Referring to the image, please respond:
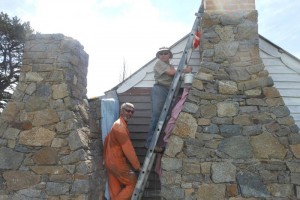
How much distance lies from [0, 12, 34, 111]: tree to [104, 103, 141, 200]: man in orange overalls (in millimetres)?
11744

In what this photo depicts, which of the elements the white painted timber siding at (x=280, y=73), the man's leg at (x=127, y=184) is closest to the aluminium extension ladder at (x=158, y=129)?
the man's leg at (x=127, y=184)

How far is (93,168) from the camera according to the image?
185 inches

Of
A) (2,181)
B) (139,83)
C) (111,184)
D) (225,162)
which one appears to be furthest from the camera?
(139,83)

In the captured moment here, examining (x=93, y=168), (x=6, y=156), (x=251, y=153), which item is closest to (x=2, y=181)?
(x=6, y=156)

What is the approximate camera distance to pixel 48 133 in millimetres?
4594

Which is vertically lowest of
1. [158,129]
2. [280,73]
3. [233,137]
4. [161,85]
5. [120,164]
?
[120,164]

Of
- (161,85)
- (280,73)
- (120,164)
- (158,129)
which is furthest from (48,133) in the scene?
(280,73)

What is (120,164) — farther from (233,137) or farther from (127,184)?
(233,137)

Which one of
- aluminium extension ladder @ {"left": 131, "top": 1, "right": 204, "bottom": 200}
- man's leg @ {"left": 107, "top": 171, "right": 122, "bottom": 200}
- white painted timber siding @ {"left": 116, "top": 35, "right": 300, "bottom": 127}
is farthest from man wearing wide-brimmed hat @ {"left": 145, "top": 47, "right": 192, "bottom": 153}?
white painted timber siding @ {"left": 116, "top": 35, "right": 300, "bottom": 127}

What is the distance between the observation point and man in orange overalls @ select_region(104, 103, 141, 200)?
466 centimetres

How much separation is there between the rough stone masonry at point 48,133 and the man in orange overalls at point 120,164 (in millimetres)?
263

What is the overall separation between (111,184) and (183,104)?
1630 millimetres

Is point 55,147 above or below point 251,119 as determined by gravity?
below

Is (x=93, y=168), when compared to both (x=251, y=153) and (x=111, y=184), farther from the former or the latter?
(x=251, y=153)
